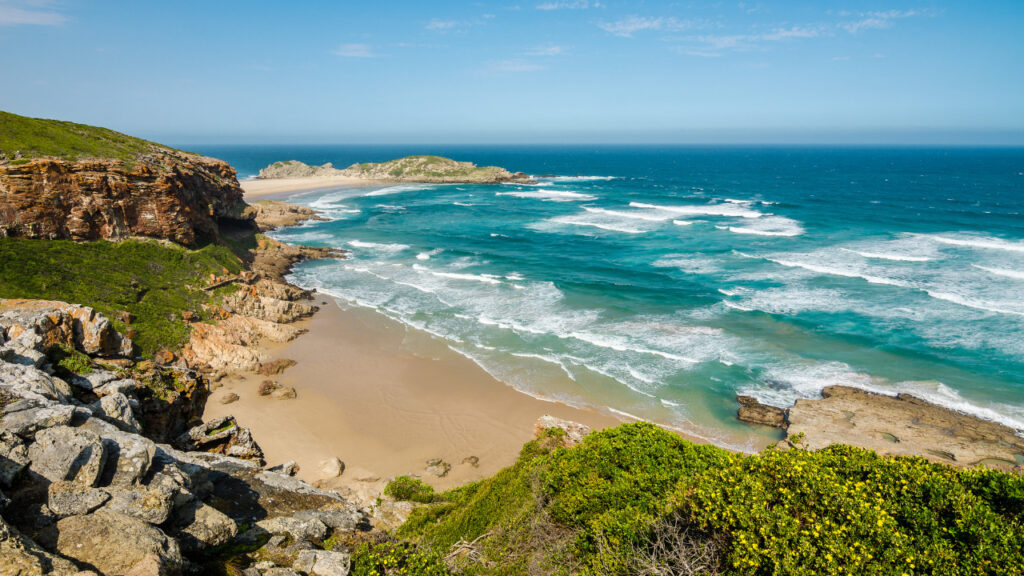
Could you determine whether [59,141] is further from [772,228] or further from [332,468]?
[772,228]

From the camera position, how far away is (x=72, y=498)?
7371 mm

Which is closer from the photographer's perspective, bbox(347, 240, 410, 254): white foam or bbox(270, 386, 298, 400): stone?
bbox(270, 386, 298, 400): stone

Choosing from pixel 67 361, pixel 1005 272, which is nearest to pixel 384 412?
pixel 67 361

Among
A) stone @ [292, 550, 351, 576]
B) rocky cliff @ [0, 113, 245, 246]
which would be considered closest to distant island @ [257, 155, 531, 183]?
rocky cliff @ [0, 113, 245, 246]

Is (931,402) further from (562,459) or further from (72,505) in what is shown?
(72,505)

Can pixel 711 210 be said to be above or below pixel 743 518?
above

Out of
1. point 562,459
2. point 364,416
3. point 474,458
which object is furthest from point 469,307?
point 562,459

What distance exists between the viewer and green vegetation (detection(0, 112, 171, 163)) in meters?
28.9

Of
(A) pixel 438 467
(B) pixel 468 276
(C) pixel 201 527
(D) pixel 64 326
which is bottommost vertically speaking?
(A) pixel 438 467

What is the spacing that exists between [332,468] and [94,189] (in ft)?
80.7

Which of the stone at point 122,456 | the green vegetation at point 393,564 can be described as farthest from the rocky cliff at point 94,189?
the green vegetation at point 393,564

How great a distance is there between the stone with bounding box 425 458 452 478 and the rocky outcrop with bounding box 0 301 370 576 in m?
6.19

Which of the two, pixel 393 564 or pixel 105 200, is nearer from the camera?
pixel 393 564

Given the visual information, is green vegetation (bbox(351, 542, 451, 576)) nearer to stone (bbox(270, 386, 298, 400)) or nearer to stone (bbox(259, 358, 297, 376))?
stone (bbox(270, 386, 298, 400))
